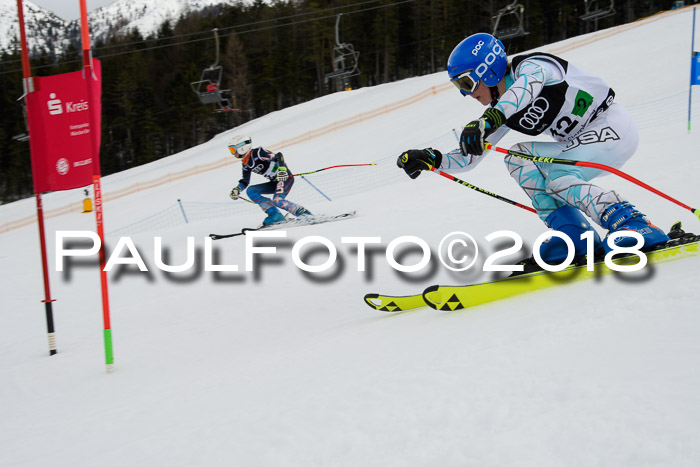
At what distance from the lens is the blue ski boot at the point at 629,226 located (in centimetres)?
284

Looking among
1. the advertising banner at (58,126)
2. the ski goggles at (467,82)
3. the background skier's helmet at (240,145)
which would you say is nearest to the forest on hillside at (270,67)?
the background skier's helmet at (240,145)

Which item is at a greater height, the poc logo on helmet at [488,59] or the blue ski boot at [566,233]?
the poc logo on helmet at [488,59]

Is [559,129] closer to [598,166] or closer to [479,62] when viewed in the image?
[598,166]

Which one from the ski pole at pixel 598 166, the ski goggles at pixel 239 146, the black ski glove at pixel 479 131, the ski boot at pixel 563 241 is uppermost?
the ski goggles at pixel 239 146

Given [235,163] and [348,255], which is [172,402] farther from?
[235,163]

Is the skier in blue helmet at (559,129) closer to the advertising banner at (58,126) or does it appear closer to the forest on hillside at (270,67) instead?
the advertising banner at (58,126)

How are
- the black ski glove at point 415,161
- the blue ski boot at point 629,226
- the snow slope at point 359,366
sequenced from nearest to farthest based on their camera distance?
the snow slope at point 359,366
the blue ski boot at point 629,226
the black ski glove at point 415,161

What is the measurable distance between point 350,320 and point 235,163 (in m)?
17.1

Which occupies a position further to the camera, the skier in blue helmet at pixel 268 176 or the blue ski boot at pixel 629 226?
the skier in blue helmet at pixel 268 176

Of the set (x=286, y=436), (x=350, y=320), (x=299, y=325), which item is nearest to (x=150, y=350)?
(x=299, y=325)

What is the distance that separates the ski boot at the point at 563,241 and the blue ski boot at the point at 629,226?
0.28m

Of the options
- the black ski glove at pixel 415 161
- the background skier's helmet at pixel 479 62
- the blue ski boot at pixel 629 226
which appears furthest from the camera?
the black ski glove at pixel 415 161

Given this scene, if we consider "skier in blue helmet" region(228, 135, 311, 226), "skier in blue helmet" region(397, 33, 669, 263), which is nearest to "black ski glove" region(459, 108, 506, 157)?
"skier in blue helmet" region(397, 33, 669, 263)

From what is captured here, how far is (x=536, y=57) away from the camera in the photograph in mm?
3104
